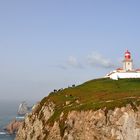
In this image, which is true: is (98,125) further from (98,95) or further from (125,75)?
(125,75)

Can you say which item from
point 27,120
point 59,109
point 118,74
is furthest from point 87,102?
point 118,74

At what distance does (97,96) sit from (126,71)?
45.9m

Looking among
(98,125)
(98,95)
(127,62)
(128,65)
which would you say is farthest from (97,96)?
(127,62)

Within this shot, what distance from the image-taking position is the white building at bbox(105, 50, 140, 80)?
16675 centimetres

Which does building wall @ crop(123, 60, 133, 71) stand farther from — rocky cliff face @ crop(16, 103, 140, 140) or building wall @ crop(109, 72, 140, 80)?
rocky cliff face @ crop(16, 103, 140, 140)

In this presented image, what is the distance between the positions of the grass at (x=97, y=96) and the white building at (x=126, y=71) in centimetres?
716

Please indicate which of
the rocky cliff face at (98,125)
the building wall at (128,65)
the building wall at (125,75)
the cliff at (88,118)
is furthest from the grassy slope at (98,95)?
the building wall at (128,65)

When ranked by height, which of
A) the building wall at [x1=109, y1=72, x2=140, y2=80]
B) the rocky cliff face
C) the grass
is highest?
the building wall at [x1=109, y1=72, x2=140, y2=80]

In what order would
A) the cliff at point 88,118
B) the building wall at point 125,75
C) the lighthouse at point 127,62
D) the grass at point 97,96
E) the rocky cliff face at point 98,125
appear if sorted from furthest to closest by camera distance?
the lighthouse at point 127,62, the building wall at point 125,75, the grass at point 97,96, the cliff at point 88,118, the rocky cliff face at point 98,125

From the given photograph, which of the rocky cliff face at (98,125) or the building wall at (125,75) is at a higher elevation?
the building wall at (125,75)

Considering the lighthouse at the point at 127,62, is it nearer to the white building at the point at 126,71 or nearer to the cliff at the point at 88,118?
the white building at the point at 126,71

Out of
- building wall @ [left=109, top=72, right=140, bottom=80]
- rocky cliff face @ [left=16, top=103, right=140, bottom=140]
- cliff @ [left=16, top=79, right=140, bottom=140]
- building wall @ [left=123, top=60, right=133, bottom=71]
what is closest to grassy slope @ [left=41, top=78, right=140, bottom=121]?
cliff @ [left=16, top=79, right=140, bottom=140]

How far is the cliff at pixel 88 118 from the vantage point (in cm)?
10394

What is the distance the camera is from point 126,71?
169625 millimetres
